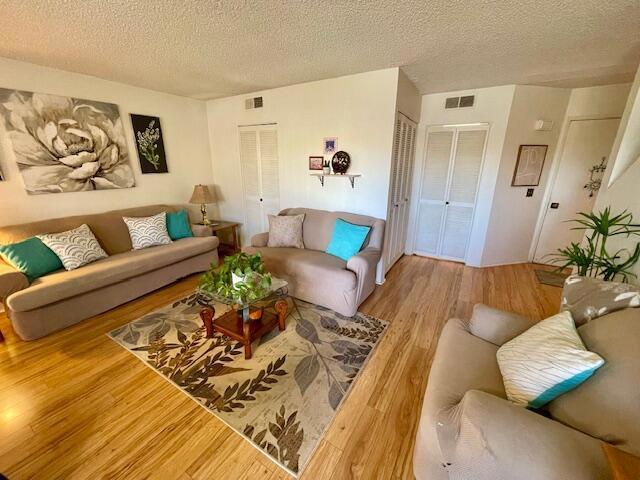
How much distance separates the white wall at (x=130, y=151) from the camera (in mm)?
2475

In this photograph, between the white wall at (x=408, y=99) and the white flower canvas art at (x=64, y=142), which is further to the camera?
the white wall at (x=408, y=99)

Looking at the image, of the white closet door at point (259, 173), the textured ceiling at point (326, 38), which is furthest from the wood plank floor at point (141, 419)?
the textured ceiling at point (326, 38)

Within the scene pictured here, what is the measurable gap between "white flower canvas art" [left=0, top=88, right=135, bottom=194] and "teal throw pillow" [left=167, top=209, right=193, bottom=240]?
0.71 meters

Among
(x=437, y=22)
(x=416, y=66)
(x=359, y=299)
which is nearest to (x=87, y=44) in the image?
(x=437, y=22)

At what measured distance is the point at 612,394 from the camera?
0.87 metres

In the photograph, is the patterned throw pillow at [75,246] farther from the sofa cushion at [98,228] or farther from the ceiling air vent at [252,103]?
the ceiling air vent at [252,103]

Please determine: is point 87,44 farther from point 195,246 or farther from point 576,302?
point 576,302

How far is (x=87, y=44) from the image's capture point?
2.10m

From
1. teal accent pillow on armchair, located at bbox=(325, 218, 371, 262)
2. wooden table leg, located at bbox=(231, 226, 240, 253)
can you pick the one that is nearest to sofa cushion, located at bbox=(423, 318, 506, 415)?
teal accent pillow on armchair, located at bbox=(325, 218, 371, 262)

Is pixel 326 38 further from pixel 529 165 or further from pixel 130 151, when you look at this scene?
pixel 529 165

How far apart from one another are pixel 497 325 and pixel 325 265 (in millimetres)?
1468

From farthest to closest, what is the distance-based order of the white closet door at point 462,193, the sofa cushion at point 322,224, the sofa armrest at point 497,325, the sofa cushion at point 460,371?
the white closet door at point 462,193 → the sofa cushion at point 322,224 → the sofa armrest at point 497,325 → the sofa cushion at point 460,371

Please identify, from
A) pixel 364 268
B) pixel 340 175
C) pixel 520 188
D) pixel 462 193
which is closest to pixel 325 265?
pixel 364 268

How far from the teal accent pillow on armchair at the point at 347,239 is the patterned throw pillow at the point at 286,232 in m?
0.44
